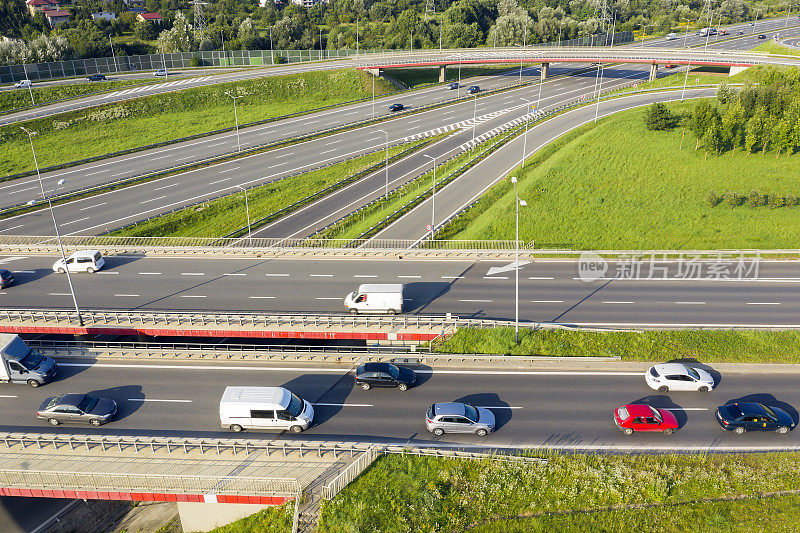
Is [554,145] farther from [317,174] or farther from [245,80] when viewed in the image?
[245,80]

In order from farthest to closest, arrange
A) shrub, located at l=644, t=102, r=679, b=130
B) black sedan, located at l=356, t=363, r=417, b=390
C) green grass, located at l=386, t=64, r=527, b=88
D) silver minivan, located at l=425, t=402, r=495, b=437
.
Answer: green grass, located at l=386, t=64, r=527, b=88 < shrub, located at l=644, t=102, r=679, b=130 < black sedan, located at l=356, t=363, r=417, b=390 < silver minivan, located at l=425, t=402, r=495, b=437

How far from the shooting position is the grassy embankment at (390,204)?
181 ft

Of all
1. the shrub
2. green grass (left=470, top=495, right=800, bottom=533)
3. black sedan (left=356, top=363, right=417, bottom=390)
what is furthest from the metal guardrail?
the shrub

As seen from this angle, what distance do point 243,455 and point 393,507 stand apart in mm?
7781

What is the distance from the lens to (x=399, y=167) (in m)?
70.1

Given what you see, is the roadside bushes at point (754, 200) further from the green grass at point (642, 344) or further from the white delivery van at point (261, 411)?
the white delivery van at point (261, 411)

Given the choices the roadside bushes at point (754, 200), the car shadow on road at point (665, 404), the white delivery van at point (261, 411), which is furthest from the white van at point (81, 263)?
the roadside bushes at point (754, 200)

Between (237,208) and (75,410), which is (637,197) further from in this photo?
(75,410)

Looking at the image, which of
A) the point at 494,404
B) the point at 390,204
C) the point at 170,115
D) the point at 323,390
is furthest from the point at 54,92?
the point at 494,404

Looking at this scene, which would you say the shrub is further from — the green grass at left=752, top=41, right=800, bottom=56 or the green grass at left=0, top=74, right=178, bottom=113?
the green grass at left=0, top=74, right=178, bottom=113

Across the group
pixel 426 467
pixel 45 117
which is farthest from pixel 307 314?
pixel 45 117

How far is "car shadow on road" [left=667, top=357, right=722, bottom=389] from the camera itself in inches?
1310

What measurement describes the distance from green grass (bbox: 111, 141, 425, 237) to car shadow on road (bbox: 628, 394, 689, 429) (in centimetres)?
4379

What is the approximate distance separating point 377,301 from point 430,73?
285 feet
